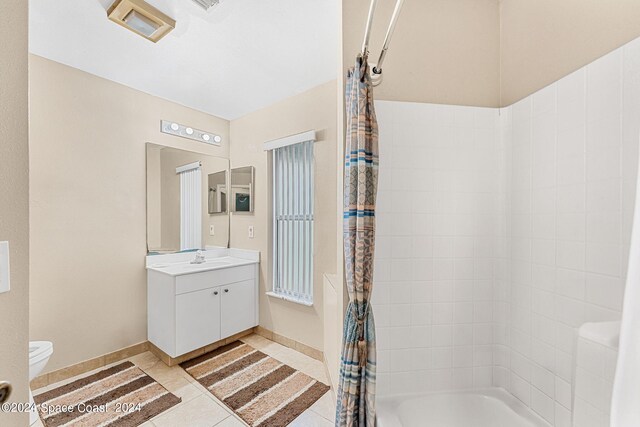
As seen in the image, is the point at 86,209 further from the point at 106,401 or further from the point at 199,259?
the point at 106,401

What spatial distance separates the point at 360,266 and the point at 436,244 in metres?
0.55

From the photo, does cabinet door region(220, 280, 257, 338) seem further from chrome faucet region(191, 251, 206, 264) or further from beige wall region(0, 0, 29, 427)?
beige wall region(0, 0, 29, 427)

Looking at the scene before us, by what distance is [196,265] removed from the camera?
2611mm

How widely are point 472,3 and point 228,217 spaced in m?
2.77

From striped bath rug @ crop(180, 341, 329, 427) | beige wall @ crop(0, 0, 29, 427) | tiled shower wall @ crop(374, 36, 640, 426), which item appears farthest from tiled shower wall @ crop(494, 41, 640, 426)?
beige wall @ crop(0, 0, 29, 427)

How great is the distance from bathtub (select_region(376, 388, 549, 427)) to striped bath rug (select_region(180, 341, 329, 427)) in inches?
29.5

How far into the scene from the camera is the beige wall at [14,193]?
0.63 meters

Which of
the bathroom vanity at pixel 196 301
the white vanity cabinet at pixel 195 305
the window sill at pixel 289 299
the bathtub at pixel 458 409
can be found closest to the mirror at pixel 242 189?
the bathroom vanity at pixel 196 301

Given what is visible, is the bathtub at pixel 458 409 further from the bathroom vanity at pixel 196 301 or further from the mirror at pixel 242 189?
the mirror at pixel 242 189

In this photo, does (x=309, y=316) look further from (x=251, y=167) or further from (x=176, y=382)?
(x=251, y=167)

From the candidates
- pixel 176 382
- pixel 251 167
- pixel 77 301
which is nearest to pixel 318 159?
pixel 251 167

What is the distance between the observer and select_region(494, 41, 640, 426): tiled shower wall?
3.01 feet

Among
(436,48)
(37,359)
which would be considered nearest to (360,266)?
(436,48)

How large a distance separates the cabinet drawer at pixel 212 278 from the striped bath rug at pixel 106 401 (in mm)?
694
